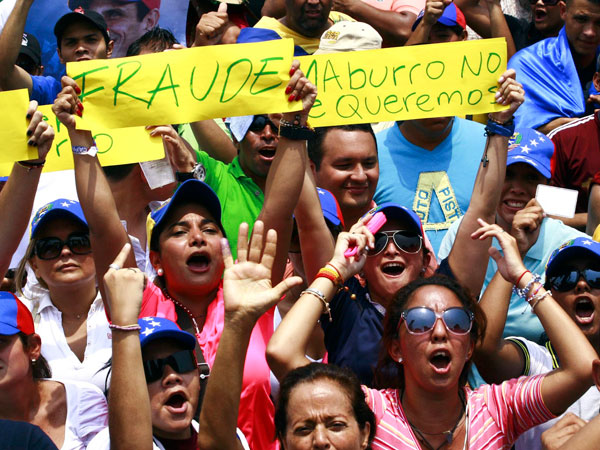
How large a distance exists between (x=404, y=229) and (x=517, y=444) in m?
1.06

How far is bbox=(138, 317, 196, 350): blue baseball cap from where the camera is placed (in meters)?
3.97

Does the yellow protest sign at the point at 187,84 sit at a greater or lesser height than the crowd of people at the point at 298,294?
greater

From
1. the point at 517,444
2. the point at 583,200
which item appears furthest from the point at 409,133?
the point at 517,444

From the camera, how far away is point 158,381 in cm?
396

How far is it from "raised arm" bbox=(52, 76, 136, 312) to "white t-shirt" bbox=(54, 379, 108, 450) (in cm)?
37

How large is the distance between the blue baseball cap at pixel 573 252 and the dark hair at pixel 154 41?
2.86 metres

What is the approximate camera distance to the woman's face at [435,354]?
3977 mm

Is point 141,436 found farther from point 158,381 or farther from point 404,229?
point 404,229

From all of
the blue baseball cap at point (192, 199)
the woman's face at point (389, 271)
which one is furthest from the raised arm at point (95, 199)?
the woman's face at point (389, 271)

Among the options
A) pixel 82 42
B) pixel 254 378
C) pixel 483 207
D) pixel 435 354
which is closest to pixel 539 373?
pixel 435 354

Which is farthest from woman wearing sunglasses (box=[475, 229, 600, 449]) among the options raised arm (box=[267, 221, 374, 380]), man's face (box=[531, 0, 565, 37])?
man's face (box=[531, 0, 565, 37])

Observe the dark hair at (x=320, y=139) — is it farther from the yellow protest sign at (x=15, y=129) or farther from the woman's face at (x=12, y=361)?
the woman's face at (x=12, y=361)

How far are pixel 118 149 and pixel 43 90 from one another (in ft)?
5.87

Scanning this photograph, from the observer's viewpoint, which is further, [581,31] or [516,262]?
[581,31]
